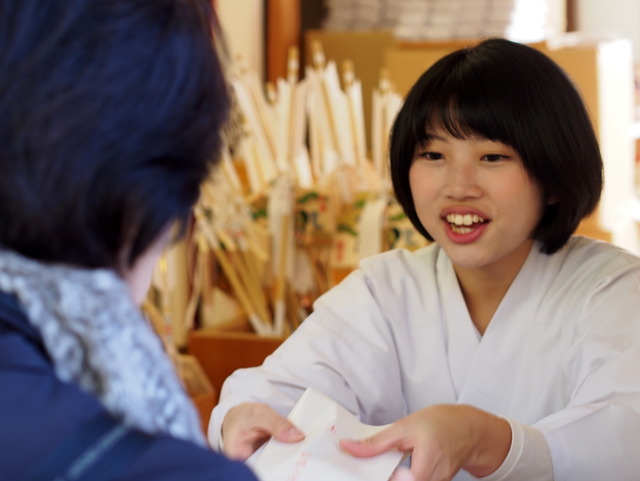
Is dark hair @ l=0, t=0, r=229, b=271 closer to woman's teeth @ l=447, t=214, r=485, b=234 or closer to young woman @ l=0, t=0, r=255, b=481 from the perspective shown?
young woman @ l=0, t=0, r=255, b=481

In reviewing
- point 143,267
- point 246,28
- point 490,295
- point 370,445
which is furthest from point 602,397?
point 246,28

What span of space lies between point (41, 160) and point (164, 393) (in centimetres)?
16

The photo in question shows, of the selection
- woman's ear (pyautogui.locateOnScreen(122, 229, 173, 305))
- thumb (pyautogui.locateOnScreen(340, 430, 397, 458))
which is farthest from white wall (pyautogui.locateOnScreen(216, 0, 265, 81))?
woman's ear (pyautogui.locateOnScreen(122, 229, 173, 305))

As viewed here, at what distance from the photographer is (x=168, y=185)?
576mm

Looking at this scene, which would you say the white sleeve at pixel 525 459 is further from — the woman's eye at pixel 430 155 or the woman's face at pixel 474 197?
the woman's eye at pixel 430 155

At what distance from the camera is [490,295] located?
5.16 feet

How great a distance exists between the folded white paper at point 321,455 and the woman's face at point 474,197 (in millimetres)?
396

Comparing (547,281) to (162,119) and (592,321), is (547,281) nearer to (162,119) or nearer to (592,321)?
(592,321)

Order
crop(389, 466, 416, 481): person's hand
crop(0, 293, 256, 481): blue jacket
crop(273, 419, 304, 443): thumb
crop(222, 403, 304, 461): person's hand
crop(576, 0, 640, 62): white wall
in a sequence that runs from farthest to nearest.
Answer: crop(576, 0, 640, 62): white wall < crop(222, 403, 304, 461): person's hand < crop(273, 419, 304, 443): thumb < crop(389, 466, 416, 481): person's hand < crop(0, 293, 256, 481): blue jacket

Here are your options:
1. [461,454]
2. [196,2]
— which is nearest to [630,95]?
[461,454]

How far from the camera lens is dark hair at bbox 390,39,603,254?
1.42 meters

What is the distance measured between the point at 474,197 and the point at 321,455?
539mm

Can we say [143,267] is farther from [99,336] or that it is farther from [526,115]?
[526,115]

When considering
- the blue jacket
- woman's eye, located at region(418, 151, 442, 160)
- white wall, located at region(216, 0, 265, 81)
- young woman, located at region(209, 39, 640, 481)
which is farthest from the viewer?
white wall, located at region(216, 0, 265, 81)
